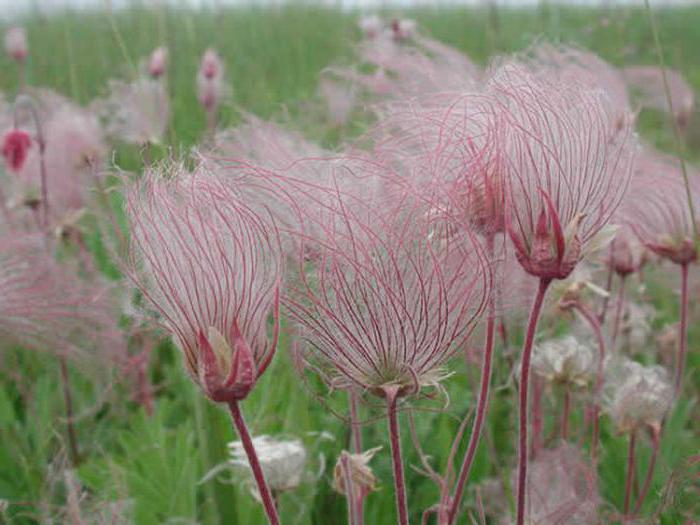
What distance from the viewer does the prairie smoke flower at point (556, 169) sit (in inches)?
38.7

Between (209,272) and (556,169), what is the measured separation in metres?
0.44

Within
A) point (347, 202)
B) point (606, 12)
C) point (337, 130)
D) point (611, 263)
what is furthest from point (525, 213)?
point (606, 12)

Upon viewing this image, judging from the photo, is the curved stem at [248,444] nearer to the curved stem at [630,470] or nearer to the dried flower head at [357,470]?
the dried flower head at [357,470]

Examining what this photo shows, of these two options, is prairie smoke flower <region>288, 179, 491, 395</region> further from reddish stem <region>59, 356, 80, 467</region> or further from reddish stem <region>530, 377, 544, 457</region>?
reddish stem <region>59, 356, 80, 467</region>

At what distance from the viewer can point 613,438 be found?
1.85 meters

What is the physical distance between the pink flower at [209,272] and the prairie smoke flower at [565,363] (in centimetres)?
88

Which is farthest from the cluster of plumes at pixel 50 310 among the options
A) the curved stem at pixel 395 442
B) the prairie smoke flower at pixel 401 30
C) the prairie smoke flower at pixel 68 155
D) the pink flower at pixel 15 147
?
the prairie smoke flower at pixel 401 30

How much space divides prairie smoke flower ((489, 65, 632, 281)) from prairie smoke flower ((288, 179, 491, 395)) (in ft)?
0.24

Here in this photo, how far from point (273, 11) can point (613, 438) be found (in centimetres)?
543

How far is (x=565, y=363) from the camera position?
5.57ft

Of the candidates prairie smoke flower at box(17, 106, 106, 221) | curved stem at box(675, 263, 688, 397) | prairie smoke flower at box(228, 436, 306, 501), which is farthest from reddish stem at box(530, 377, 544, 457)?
prairie smoke flower at box(17, 106, 106, 221)

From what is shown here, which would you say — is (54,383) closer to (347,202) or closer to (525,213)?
(347,202)

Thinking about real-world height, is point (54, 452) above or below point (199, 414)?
below

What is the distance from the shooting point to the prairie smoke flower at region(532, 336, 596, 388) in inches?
66.9
